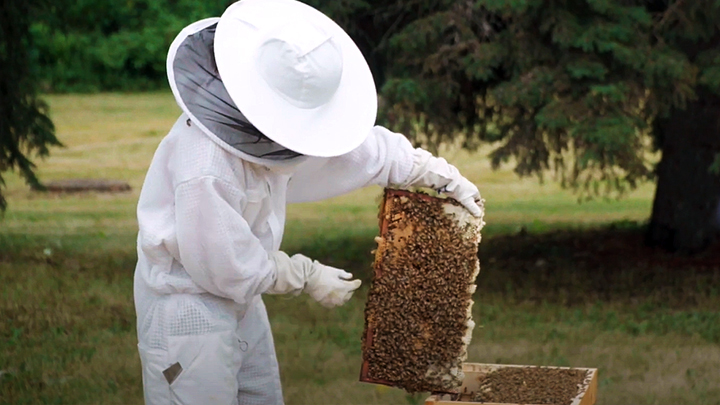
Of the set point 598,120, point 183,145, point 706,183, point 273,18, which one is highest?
point 273,18

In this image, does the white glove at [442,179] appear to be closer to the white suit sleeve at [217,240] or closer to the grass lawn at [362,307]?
the white suit sleeve at [217,240]

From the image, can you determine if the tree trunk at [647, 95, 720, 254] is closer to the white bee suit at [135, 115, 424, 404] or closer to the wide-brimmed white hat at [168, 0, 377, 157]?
the white bee suit at [135, 115, 424, 404]

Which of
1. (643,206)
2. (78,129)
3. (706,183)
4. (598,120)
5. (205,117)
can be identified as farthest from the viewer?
(78,129)

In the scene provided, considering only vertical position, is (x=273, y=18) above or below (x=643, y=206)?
above

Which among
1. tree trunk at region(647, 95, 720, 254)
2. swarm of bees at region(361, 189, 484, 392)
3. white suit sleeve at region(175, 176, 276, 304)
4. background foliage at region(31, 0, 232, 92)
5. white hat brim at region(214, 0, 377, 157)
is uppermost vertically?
white hat brim at region(214, 0, 377, 157)

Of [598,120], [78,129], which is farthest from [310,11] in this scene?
[78,129]

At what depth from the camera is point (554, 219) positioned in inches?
424

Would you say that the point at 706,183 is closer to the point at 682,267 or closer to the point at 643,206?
the point at 682,267

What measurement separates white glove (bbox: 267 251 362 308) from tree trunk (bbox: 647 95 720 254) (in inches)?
179

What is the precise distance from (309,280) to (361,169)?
15.8 inches

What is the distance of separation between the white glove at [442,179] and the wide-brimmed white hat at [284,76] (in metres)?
0.38

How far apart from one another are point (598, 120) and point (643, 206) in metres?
6.59

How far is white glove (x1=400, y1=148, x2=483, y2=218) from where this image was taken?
11.3 ft

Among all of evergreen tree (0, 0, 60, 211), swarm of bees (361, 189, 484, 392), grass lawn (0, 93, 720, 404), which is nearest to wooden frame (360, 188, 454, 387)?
swarm of bees (361, 189, 484, 392)
